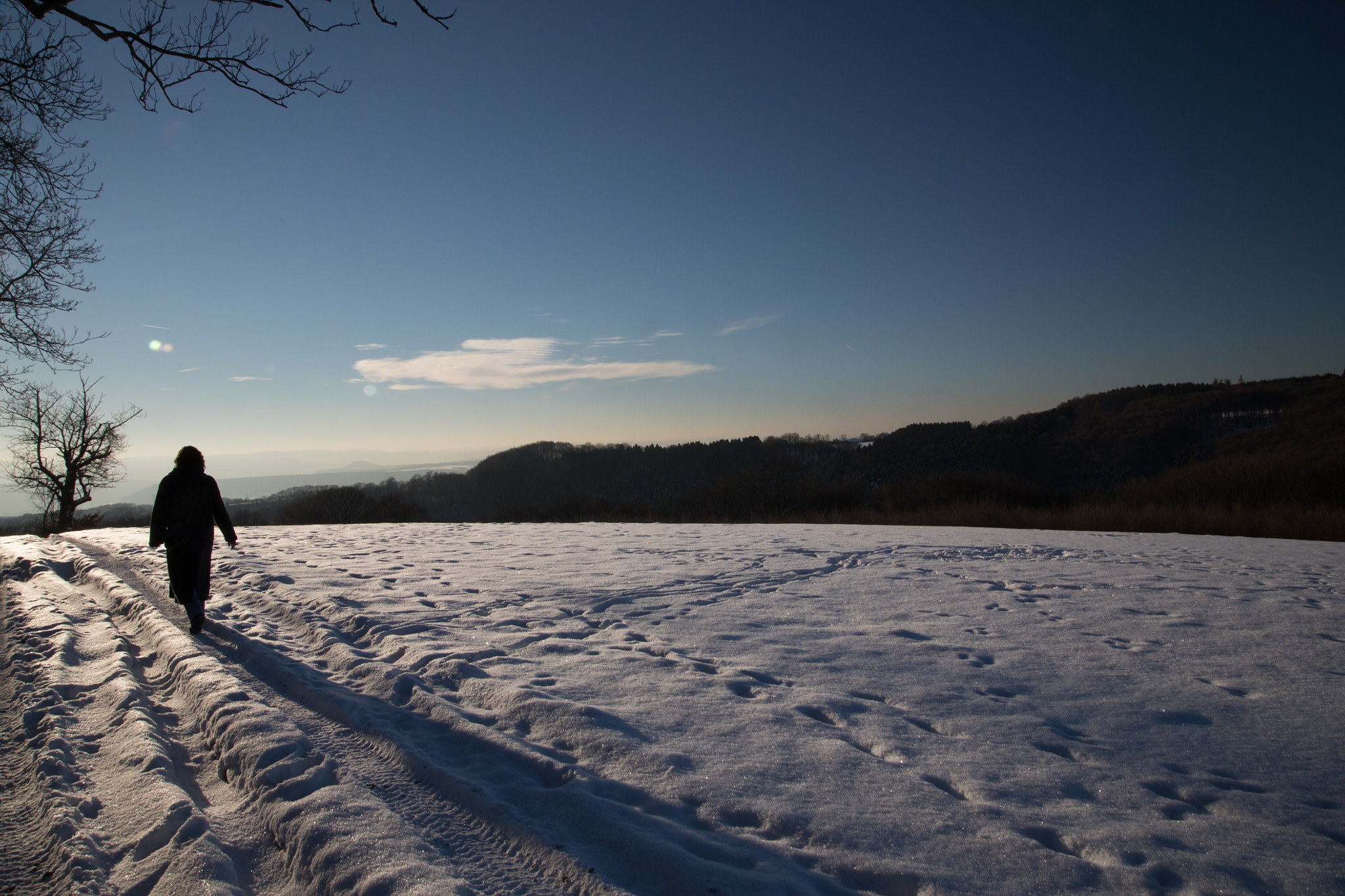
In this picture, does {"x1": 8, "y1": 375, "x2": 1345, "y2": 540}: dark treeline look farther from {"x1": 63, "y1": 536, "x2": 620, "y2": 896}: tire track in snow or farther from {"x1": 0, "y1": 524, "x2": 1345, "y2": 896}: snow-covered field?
{"x1": 63, "y1": 536, "x2": 620, "y2": 896}: tire track in snow

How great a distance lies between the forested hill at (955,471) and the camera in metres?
26.2

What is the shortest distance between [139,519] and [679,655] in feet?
121

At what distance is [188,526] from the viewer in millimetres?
6527

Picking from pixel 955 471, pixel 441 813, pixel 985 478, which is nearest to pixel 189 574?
pixel 441 813

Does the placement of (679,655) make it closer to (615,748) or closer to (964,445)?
(615,748)

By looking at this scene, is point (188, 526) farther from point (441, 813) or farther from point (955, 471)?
point (955, 471)

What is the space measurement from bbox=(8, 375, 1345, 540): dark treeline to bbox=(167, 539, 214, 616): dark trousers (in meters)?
17.5

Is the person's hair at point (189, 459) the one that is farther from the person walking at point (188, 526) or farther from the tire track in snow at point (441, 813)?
the tire track in snow at point (441, 813)

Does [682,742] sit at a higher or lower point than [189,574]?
lower

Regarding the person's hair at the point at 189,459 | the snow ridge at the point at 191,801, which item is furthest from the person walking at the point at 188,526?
the snow ridge at the point at 191,801

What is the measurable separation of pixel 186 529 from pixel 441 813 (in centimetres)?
569

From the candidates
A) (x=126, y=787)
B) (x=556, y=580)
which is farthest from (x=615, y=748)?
(x=556, y=580)

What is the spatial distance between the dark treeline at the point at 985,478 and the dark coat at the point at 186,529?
17.4 m

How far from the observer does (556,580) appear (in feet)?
27.8
